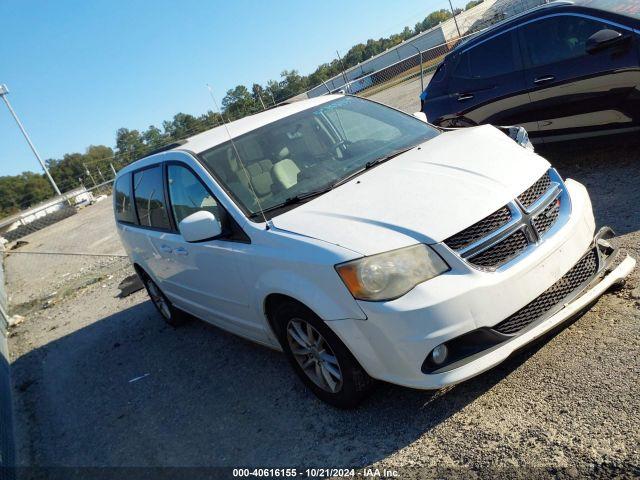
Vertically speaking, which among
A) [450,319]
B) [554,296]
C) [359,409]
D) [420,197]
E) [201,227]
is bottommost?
A: [359,409]

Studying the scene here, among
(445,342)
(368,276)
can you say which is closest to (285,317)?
(368,276)

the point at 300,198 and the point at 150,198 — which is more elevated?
the point at 150,198

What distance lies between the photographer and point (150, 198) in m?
Answer: 5.30

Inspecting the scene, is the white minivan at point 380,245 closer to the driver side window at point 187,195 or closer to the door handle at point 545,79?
the driver side window at point 187,195

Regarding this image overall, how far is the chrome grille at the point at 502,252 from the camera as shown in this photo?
2.95m

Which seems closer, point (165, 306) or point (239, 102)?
point (239, 102)

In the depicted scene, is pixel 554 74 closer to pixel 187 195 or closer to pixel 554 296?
pixel 554 296

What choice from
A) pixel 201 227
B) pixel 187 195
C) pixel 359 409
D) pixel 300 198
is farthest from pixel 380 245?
pixel 187 195

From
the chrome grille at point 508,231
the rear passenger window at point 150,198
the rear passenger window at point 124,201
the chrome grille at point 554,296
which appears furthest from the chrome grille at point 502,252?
the rear passenger window at point 124,201

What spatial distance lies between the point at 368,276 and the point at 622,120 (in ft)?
13.1

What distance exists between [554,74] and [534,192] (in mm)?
3247

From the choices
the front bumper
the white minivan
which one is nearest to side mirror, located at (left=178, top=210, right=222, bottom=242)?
the white minivan

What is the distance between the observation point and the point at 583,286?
3.18 metres

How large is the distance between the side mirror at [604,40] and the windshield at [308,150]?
2.10 m
